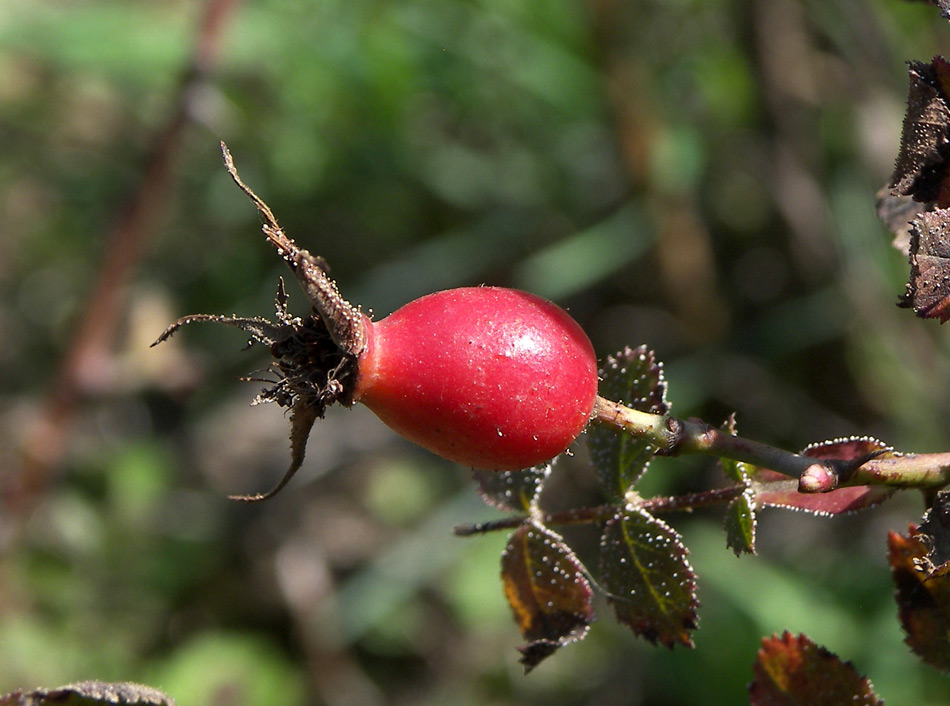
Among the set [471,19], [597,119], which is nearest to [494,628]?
[597,119]

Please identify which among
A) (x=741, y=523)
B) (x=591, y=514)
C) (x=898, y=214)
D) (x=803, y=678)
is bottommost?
(x=803, y=678)

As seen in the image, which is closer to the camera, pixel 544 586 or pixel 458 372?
pixel 458 372

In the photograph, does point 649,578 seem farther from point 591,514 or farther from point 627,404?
point 627,404

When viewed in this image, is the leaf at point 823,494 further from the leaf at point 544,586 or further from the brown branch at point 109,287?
the brown branch at point 109,287

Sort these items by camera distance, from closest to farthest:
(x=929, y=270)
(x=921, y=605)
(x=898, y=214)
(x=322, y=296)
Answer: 1. (x=929, y=270)
2. (x=322, y=296)
3. (x=921, y=605)
4. (x=898, y=214)

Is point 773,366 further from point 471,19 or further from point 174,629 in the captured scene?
point 174,629

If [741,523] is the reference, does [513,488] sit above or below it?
above

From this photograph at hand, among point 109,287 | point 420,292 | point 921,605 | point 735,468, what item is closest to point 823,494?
point 735,468
